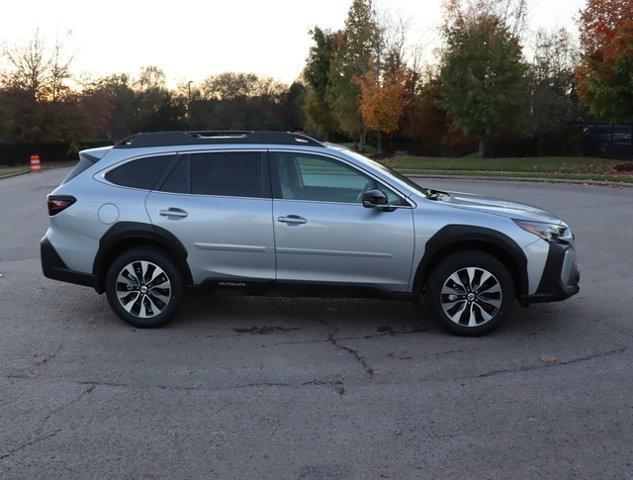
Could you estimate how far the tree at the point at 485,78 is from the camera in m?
32.7

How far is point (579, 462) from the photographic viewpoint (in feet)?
11.5

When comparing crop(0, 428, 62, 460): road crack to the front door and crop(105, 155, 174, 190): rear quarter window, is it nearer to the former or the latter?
the front door

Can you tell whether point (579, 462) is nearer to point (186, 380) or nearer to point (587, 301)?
point (186, 380)

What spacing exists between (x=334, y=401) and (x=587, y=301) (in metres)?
3.78

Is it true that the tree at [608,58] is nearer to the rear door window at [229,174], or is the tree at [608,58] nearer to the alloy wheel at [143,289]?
the rear door window at [229,174]

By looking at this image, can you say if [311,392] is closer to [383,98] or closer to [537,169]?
[537,169]

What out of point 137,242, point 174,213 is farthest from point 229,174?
point 137,242

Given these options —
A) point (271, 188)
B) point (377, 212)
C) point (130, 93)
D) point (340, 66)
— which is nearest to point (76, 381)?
point (271, 188)

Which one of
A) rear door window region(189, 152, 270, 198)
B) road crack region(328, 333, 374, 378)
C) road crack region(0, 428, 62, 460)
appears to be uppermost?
rear door window region(189, 152, 270, 198)

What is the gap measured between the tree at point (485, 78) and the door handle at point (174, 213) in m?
29.0

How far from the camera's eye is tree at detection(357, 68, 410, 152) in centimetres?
3609

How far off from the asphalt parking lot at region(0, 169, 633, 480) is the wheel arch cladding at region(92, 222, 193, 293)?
577 millimetres

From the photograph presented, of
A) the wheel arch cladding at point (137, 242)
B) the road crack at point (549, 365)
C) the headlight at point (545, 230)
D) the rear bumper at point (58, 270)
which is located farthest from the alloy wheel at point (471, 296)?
the rear bumper at point (58, 270)

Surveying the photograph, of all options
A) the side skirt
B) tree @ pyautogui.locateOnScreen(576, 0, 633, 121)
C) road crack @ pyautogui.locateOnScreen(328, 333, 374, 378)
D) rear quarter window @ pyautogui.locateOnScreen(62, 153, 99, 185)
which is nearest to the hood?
the side skirt
